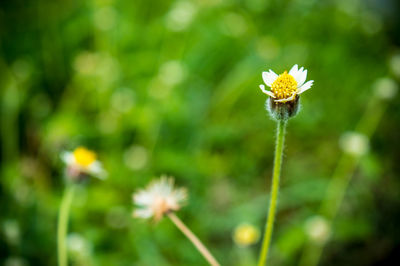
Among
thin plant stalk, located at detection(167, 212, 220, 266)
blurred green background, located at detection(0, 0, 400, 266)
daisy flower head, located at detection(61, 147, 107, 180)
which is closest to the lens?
thin plant stalk, located at detection(167, 212, 220, 266)

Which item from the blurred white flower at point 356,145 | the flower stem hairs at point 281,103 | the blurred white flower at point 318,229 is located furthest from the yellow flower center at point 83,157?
the blurred white flower at point 356,145

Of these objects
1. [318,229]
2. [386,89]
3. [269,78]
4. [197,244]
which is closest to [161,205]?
[197,244]

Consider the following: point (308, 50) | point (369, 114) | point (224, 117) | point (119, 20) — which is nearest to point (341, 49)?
point (308, 50)

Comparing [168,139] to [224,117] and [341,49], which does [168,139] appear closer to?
[224,117]

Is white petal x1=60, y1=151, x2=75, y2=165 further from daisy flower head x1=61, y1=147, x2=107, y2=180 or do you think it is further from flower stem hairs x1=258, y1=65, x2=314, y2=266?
flower stem hairs x1=258, y1=65, x2=314, y2=266

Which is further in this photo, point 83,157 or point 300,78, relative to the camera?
point 83,157

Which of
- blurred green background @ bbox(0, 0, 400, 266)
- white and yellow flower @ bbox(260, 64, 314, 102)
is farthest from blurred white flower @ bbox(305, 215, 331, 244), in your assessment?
white and yellow flower @ bbox(260, 64, 314, 102)

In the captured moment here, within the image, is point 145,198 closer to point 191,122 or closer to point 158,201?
point 158,201
